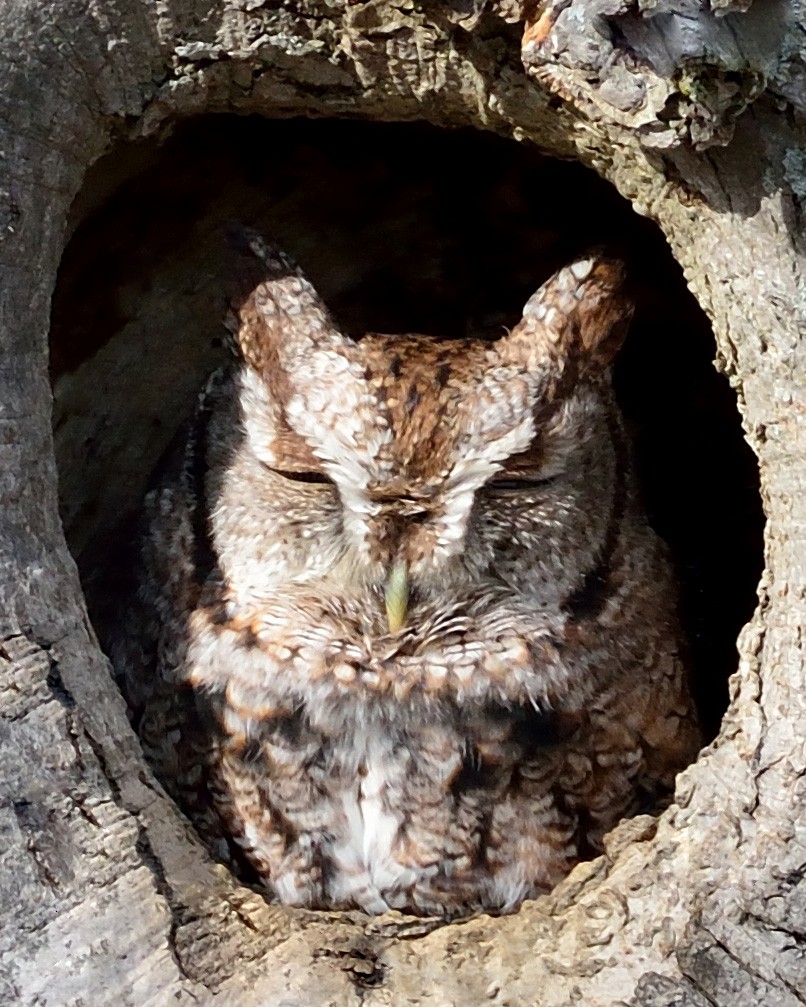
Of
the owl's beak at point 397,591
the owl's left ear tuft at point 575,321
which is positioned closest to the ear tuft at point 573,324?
the owl's left ear tuft at point 575,321

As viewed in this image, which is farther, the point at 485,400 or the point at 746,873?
the point at 485,400

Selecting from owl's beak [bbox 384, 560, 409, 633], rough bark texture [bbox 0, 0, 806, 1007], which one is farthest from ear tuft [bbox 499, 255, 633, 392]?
owl's beak [bbox 384, 560, 409, 633]

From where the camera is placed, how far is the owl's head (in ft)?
5.41

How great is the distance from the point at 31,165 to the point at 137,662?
78 cm

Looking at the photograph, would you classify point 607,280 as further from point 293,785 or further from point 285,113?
point 293,785

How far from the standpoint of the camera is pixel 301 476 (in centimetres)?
173

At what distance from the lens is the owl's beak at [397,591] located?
5.55 feet

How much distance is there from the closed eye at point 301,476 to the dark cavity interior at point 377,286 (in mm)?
470

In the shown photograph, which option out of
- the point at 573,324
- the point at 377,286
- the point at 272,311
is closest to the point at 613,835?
the point at 573,324

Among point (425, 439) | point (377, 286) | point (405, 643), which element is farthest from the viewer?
point (377, 286)

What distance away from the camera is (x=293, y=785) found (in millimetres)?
1832

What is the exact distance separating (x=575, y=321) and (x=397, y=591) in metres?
0.48

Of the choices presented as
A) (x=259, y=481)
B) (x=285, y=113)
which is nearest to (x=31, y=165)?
(x=285, y=113)

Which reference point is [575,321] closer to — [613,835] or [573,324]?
[573,324]
